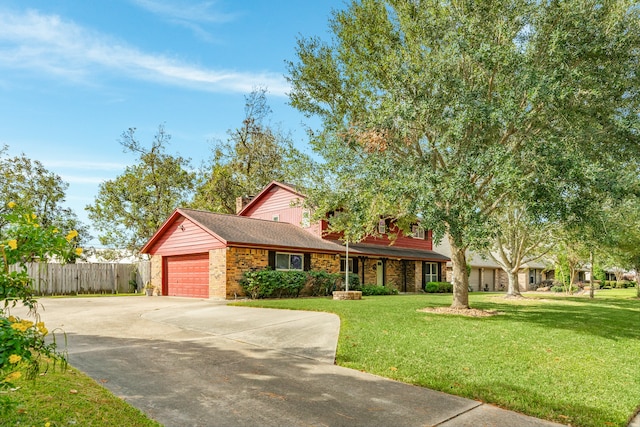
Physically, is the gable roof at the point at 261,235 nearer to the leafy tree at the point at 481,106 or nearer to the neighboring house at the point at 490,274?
the leafy tree at the point at 481,106

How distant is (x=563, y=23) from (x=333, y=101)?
296 inches

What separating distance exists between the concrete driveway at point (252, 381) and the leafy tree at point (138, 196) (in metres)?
25.4

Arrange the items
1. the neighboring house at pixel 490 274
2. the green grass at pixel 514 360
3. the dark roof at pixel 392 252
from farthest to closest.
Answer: the neighboring house at pixel 490 274, the dark roof at pixel 392 252, the green grass at pixel 514 360

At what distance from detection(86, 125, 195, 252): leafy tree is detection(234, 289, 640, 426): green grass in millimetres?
27442

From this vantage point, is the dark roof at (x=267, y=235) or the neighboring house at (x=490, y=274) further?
the neighboring house at (x=490, y=274)

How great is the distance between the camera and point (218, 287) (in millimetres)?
20078

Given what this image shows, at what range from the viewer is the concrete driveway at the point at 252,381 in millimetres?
4672

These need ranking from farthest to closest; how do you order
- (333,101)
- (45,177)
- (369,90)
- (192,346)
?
(45,177) → (333,101) → (369,90) → (192,346)

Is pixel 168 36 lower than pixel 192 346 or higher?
higher

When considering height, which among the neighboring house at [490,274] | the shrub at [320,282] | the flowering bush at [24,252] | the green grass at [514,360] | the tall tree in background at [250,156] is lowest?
the neighboring house at [490,274]

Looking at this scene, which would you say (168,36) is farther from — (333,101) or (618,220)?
(618,220)

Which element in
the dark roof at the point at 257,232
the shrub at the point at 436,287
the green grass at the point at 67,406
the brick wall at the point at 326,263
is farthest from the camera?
the shrub at the point at 436,287

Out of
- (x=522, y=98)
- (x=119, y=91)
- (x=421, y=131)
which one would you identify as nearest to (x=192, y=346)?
(x=421, y=131)

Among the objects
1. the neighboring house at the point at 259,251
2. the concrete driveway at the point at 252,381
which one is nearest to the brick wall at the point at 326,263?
the neighboring house at the point at 259,251
